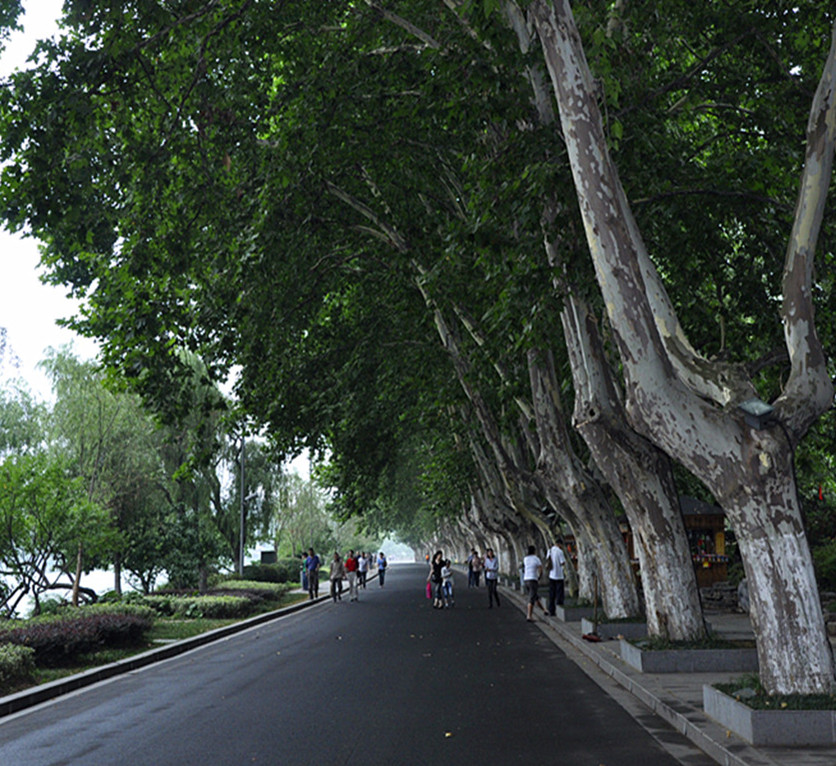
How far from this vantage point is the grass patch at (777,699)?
25.8 feet

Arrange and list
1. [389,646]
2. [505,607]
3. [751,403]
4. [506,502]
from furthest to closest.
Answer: [506,502] → [505,607] → [389,646] → [751,403]

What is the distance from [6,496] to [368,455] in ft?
39.9

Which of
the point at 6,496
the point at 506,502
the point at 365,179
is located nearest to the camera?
the point at 365,179

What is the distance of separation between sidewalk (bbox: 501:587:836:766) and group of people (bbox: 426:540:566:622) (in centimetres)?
459

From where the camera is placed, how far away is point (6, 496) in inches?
977

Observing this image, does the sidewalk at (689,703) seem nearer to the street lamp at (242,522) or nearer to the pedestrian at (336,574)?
the pedestrian at (336,574)

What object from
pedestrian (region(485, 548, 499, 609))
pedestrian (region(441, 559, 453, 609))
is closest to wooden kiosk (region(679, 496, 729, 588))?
pedestrian (region(485, 548, 499, 609))

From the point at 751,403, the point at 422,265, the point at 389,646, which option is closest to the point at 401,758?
the point at 751,403

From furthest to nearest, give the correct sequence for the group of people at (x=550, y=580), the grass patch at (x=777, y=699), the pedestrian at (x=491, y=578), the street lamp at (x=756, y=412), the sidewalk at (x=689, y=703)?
the pedestrian at (x=491, y=578) → the group of people at (x=550, y=580) → the street lamp at (x=756, y=412) → the grass patch at (x=777, y=699) → the sidewalk at (x=689, y=703)

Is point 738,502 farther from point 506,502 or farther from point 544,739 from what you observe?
point 506,502

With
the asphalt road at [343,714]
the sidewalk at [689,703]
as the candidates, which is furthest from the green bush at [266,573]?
the sidewalk at [689,703]

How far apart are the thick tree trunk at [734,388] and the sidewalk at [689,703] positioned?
A: 0.88 meters

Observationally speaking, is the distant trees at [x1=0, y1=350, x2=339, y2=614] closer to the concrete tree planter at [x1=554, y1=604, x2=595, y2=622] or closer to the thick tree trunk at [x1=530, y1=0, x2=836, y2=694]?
the concrete tree planter at [x1=554, y1=604, x2=595, y2=622]

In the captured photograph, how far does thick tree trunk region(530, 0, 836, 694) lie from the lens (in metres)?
8.38
